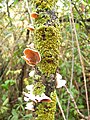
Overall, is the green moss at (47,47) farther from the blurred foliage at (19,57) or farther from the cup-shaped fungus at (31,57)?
the blurred foliage at (19,57)

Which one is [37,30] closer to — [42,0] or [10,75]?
[42,0]

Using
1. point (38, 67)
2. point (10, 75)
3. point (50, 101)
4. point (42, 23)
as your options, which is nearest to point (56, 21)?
point (42, 23)

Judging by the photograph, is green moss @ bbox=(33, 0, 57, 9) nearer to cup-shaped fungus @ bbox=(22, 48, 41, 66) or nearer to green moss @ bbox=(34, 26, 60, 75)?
green moss @ bbox=(34, 26, 60, 75)

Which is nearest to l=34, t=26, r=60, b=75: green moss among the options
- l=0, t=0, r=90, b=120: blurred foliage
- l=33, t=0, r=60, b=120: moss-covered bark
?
l=33, t=0, r=60, b=120: moss-covered bark

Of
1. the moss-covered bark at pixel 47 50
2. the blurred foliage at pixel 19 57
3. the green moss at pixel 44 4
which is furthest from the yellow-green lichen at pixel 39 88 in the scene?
the blurred foliage at pixel 19 57

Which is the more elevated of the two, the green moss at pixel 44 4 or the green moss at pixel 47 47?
the green moss at pixel 44 4

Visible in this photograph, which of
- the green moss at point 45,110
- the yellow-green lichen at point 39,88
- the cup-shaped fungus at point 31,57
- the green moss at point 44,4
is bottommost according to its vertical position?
the green moss at point 45,110

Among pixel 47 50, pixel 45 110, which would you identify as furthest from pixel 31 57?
pixel 45 110
